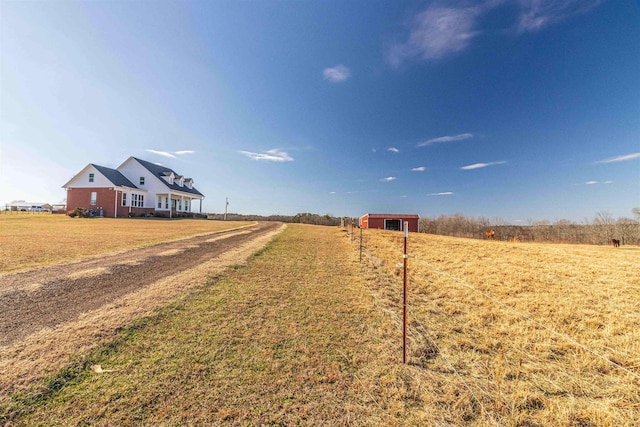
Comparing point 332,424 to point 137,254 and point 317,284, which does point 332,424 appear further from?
point 137,254

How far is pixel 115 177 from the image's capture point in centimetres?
3142

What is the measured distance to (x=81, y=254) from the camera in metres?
8.36

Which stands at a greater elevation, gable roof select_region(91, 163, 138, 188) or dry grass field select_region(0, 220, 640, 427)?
gable roof select_region(91, 163, 138, 188)

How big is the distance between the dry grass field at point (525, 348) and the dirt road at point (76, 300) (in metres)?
4.27

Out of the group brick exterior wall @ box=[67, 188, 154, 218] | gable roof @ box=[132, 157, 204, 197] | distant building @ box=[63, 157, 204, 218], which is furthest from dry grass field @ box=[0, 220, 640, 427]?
gable roof @ box=[132, 157, 204, 197]

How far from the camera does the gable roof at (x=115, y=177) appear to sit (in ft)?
98.1

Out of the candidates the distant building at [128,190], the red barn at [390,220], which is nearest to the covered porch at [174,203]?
the distant building at [128,190]

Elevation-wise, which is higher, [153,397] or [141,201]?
[141,201]

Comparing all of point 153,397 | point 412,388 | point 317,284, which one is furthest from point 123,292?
point 412,388

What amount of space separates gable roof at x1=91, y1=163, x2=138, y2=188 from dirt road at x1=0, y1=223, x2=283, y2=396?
29.0 meters

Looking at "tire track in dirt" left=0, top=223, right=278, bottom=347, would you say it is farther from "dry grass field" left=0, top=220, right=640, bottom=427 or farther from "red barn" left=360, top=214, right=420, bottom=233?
"red barn" left=360, top=214, right=420, bottom=233

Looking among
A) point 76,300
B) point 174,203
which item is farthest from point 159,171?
point 76,300

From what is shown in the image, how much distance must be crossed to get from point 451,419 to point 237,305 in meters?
3.69

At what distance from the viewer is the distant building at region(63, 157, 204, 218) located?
29500 mm
